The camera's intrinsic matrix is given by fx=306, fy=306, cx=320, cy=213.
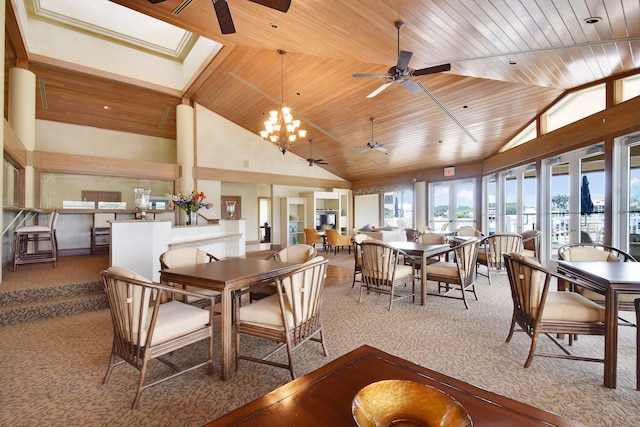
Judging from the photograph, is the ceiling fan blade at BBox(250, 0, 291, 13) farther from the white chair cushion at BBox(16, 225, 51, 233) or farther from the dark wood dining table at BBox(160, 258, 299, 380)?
the white chair cushion at BBox(16, 225, 51, 233)

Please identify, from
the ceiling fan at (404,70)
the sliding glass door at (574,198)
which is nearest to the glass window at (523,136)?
the sliding glass door at (574,198)

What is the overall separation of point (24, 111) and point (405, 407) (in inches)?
311

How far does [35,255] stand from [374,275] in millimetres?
6112

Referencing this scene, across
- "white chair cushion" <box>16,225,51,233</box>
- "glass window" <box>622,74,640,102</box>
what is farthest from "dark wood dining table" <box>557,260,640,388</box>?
"white chair cushion" <box>16,225,51,233</box>

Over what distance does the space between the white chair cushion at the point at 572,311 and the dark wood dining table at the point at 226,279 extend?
2.05 meters

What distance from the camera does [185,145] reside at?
25.9 feet

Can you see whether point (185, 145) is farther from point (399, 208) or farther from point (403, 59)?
point (399, 208)

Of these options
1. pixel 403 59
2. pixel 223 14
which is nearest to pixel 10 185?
pixel 223 14

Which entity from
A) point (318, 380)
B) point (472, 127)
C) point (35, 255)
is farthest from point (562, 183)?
point (35, 255)

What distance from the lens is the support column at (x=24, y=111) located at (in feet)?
18.5

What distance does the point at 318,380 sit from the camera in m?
1.19

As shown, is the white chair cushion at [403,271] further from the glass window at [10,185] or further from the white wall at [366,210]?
the white wall at [366,210]

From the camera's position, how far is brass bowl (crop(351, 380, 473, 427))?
901 millimetres

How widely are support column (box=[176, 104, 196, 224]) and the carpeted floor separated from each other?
4.76 meters
